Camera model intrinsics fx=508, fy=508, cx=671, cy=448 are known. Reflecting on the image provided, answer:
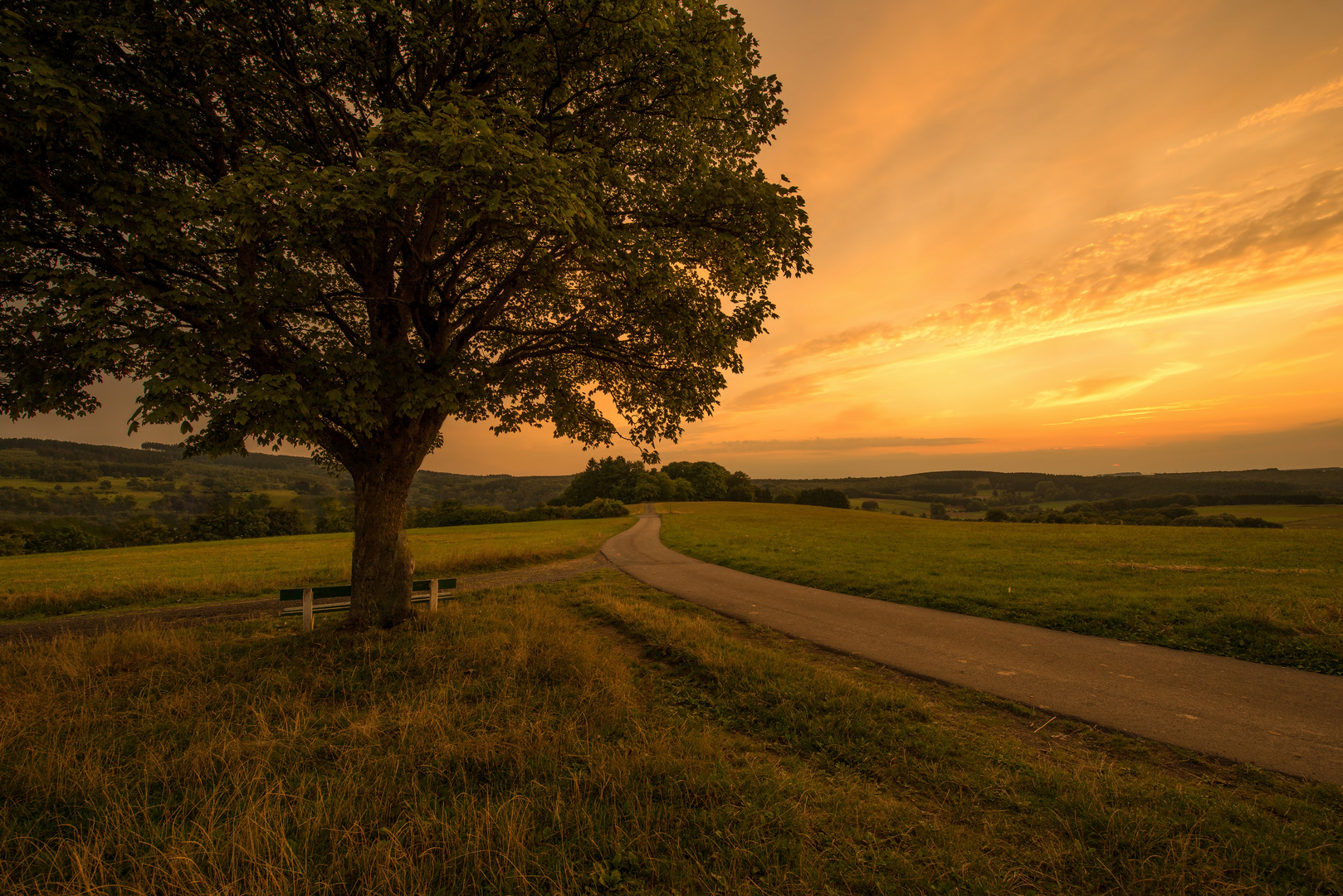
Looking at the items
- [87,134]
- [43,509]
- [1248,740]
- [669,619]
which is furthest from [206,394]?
[43,509]

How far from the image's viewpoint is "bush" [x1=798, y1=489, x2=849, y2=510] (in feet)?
301

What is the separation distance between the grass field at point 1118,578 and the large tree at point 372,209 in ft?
27.9

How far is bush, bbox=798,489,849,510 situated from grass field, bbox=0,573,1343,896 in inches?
3502

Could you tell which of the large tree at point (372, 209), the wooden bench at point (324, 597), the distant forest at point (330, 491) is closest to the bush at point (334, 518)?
the distant forest at point (330, 491)

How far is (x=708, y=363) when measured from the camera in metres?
9.55

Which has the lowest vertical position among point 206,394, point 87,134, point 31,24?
point 206,394

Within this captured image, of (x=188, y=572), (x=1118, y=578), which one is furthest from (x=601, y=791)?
(x=188, y=572)

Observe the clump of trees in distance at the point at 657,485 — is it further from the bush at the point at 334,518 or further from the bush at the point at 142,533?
the bush at the point at 142,533

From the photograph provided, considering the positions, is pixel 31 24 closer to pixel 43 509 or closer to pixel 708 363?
pixel 708 363

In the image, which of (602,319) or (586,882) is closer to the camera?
(586,882)

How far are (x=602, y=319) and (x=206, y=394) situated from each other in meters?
6.17

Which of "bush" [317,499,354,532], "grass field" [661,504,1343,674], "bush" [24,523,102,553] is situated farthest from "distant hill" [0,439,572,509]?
"grass field" [661,504,1343,674]

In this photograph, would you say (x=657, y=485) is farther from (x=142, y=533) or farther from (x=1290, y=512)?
(x=1290, y=512)

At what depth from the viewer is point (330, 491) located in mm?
126500
